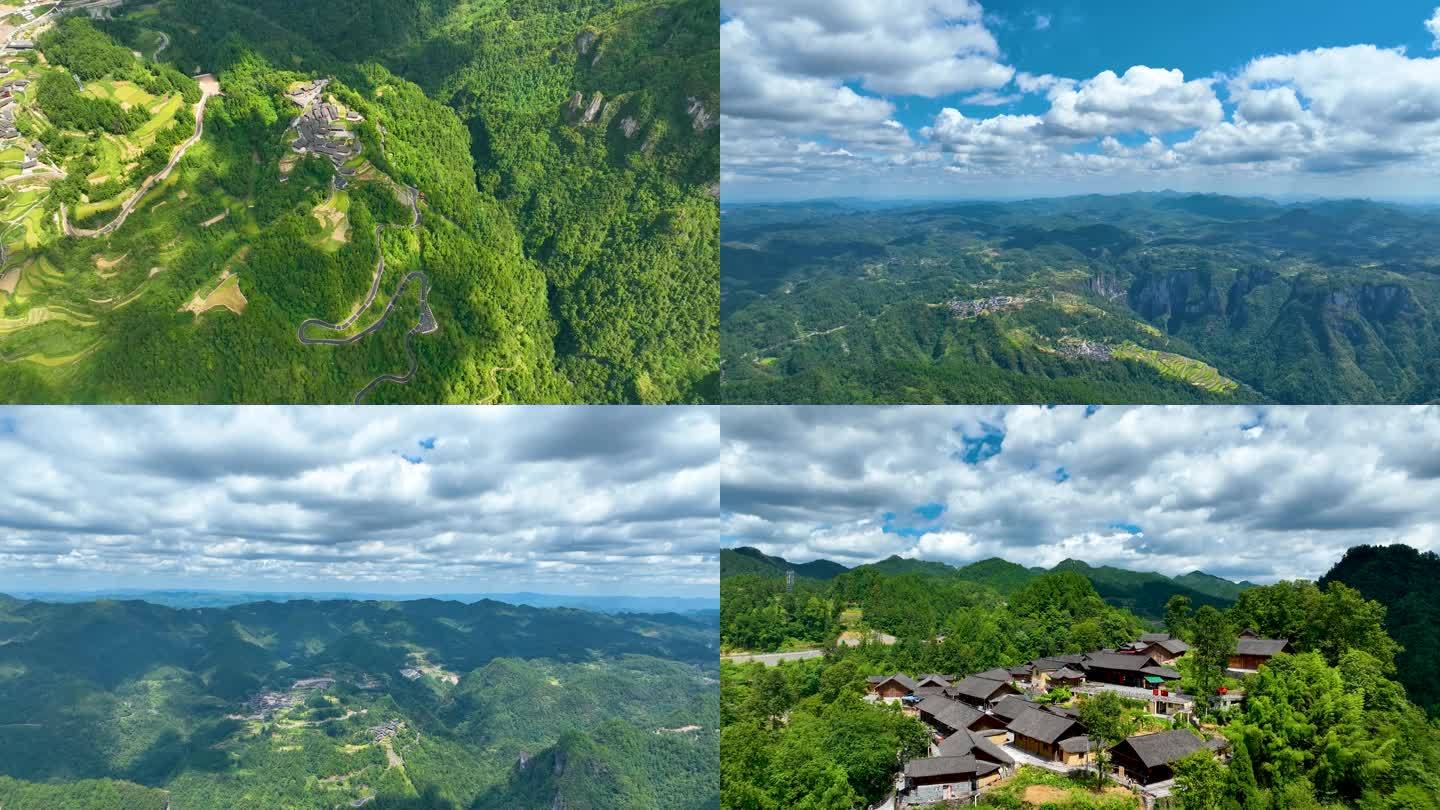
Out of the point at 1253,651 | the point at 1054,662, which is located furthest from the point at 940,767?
the point at 1253,651

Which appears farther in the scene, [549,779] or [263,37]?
[549,779]

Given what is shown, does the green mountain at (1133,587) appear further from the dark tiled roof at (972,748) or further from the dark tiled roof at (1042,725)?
the dark tiled roof at (972,748)

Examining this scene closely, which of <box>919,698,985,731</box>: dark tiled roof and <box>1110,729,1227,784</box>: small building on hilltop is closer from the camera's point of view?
<box>1110,729,1227,784</box>: small building on hilltop

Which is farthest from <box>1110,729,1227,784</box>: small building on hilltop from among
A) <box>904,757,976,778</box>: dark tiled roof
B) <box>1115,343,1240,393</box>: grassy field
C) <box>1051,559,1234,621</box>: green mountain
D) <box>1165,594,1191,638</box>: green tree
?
<box>1115,343,1240,393</box>: grassy field

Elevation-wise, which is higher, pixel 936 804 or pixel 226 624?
pixel 936 804

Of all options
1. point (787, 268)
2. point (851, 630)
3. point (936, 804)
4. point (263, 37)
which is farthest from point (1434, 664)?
point (263, 37)

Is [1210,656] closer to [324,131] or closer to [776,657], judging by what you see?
[776,657]

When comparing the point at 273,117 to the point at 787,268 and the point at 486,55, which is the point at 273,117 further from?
the point at 787,268

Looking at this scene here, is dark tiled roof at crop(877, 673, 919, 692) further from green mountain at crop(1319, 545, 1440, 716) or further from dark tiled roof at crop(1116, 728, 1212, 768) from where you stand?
green mountain at crop(1319, 545, 1440, 716)
